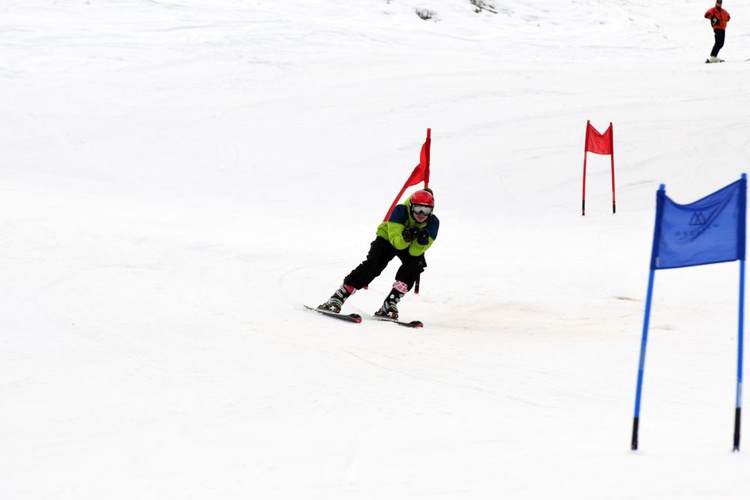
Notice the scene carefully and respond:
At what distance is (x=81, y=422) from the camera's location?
17.3 ft

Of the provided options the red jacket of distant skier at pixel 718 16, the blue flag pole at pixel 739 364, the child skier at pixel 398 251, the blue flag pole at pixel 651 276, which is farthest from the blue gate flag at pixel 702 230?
the red jacket of distant skier at pixel 718 16

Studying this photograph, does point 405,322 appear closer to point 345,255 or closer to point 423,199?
point 423,199

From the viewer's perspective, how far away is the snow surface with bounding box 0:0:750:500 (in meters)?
4.86

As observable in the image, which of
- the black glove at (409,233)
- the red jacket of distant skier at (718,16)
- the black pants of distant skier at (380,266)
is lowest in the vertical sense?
the black pants of distant skier at (380,266)

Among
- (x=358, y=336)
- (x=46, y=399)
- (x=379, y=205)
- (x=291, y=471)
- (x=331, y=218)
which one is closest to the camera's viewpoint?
(x=291, y=471)

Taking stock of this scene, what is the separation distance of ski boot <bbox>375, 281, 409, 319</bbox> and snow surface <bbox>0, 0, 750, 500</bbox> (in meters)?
0.46

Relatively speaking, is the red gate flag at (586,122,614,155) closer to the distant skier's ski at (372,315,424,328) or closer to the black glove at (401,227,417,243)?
the black glove at (401,227,417,243)

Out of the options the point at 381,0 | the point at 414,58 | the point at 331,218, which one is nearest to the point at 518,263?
the point at 331,218

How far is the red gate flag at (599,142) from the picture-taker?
14.5 meters

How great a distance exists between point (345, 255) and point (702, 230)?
7295mm

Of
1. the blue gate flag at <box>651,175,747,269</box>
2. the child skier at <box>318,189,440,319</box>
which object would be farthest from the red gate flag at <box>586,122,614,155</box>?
the blue gate flag at <box>651,175,747,269</box>

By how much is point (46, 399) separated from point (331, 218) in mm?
8415

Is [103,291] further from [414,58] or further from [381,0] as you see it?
[381,0]

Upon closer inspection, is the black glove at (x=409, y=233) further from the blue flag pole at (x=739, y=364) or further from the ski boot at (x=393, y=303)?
the blue flag pole at (x=739, y=364)
